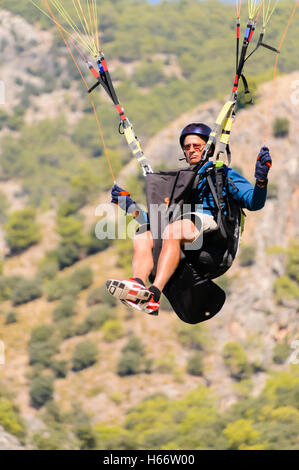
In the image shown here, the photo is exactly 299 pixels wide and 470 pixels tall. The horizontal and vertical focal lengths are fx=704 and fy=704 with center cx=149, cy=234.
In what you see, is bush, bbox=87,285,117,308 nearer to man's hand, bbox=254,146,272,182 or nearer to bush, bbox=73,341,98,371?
bush, bbox=73,341,98,371

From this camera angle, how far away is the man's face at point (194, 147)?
7.35 m

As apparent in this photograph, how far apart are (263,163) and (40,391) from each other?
66.7m

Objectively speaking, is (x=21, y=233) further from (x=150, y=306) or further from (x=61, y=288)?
(x=150, y=306)

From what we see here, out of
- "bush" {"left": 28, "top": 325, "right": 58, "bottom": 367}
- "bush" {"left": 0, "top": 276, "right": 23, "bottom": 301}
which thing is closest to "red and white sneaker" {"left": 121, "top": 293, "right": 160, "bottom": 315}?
"bush" {"left": 28, "top": 325, "right": 58, "bottom": 367}

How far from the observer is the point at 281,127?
71.6m

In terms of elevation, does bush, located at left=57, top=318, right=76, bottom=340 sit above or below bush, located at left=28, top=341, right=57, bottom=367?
above

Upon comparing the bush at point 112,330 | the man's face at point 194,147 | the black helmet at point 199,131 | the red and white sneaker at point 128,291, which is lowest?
the red and white sneaker at point 128,291

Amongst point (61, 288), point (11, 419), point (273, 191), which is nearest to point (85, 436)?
point (11, 419)

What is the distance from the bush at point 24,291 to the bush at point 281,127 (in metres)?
32.4

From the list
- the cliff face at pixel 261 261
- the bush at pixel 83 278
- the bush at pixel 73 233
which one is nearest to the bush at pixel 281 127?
the cliff face at pixel 261 261

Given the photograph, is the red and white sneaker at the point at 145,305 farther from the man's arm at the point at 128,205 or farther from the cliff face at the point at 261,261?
the cliff face at the point at 261,261

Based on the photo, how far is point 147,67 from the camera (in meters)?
153

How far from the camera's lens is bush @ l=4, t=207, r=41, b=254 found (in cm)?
8812

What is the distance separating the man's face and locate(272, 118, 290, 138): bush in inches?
2601
